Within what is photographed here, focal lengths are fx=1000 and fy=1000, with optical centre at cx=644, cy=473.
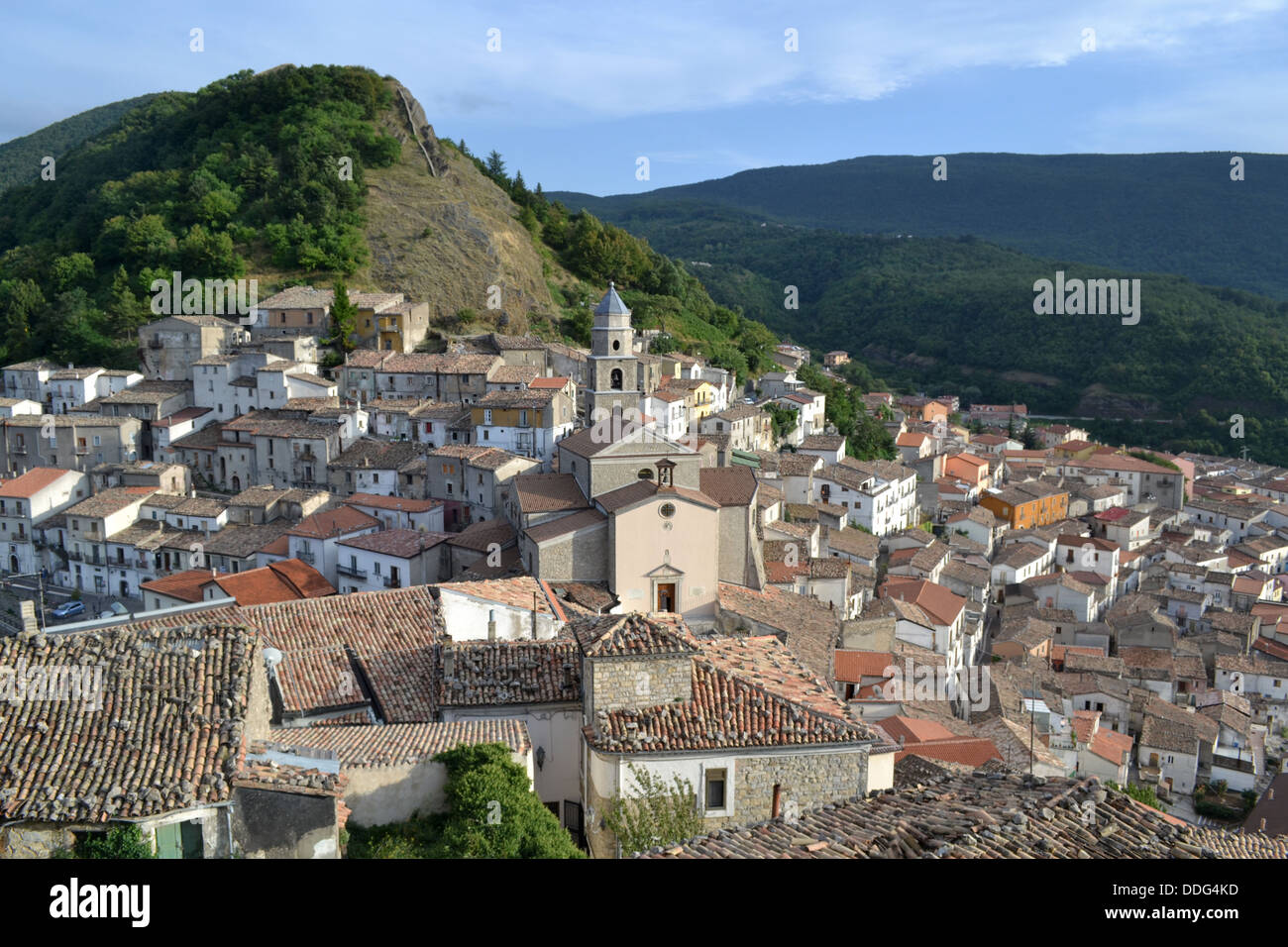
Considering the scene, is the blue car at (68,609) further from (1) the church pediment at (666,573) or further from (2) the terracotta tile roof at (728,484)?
(2) the terracotta tile roof at (728,484)

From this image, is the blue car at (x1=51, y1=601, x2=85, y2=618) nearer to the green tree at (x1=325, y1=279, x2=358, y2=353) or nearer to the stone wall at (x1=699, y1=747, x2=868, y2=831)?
the green tree at (x1=325, y1=279, x2=358, y2=353)

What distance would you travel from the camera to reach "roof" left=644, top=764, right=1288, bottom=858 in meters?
7.78

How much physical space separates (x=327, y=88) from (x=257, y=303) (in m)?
26.5

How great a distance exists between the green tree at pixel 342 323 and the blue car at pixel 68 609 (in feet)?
60.7

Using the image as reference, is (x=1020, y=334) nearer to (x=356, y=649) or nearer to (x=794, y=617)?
(x=794, y=617)

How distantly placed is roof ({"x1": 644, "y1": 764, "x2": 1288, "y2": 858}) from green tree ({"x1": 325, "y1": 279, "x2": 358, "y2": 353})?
44490mm

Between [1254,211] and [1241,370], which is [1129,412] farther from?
[1254,211]

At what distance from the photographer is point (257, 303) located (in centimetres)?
5353

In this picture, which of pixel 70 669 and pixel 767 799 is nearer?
pixel 70 669

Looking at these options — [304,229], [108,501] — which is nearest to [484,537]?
[108,501]

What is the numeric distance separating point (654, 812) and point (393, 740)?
3.14m

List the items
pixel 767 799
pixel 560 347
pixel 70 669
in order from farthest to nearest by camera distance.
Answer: pixel 560 347 → pixel 767 799 → pixel 70 669

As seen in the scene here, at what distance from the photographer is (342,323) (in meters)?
50.0

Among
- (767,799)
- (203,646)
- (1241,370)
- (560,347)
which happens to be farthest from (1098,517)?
(203,646)
